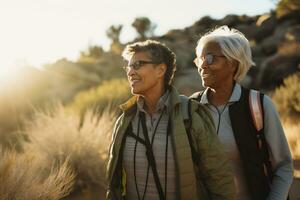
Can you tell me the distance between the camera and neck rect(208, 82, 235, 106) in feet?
10.6

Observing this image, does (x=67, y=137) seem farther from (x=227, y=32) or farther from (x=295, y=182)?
(x=227, y=32)

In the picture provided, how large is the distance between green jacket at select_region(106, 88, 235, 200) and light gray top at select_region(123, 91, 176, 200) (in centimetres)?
5

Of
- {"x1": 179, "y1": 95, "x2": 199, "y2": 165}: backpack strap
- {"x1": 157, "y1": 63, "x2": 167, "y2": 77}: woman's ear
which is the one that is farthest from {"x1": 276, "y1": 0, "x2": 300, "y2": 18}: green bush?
{"x1": 179, "y1": 95, "x2": 199, "y2": 165}: backpack strap

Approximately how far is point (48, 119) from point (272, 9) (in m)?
35.0

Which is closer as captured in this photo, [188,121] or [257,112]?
[188,121]

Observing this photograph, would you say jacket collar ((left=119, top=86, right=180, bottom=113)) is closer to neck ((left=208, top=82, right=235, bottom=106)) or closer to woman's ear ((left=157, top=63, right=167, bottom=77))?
woman's ear ((left=157, top=63, right=167, bottom=77))

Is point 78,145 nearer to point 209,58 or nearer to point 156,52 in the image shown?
point 209,58

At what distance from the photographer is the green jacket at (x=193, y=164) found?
2631mm

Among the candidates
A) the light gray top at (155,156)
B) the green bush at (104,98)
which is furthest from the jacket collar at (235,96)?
the green bush at (104,98)

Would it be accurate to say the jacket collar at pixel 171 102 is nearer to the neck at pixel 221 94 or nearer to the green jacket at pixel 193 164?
the green jacket at pixel 193 164

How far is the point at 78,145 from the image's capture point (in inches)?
315

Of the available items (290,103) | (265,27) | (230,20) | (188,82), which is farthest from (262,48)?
(290,103)

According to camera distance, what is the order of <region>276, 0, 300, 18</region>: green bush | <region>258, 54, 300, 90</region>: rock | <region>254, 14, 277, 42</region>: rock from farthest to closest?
1. <region>254, 14, 277, 42</region>: rock
2. <region>276, 0, 300, 18</region>: green bush
3. <region>258, 54, 300, 90</region>: rock

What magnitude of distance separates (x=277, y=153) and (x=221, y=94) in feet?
1.96
